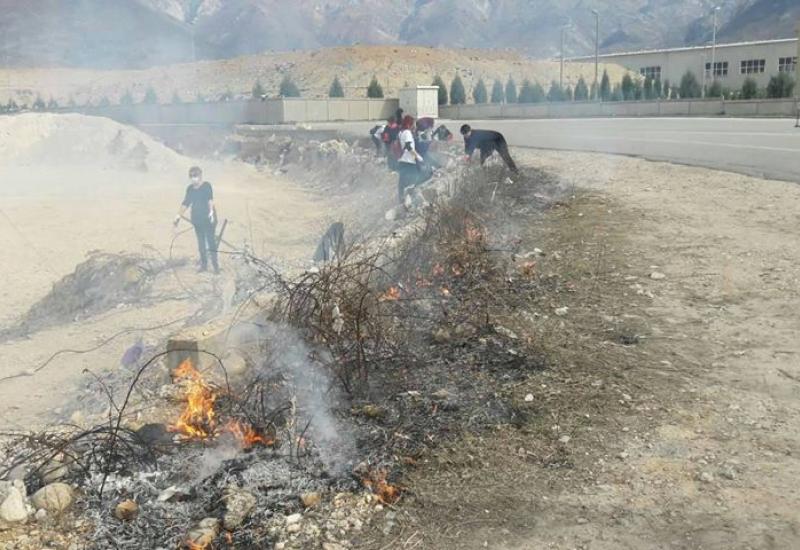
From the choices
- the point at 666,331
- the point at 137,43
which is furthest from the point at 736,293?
the point at 137,43

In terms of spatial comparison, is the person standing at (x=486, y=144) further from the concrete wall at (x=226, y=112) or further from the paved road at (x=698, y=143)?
the concrete wall at (x=226, y=112)

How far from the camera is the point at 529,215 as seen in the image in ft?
28.7

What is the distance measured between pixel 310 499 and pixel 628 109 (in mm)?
30807

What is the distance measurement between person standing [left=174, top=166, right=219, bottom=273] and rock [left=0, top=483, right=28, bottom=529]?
5.69m

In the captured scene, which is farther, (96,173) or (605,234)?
(96,173)

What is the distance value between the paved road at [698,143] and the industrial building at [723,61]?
108 feet

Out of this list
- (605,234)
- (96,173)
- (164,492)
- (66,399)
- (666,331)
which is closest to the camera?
(164,492)

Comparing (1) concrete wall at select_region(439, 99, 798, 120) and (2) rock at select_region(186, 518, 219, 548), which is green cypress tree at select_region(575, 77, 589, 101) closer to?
(1) concrete wall at select_region(439, 99, 798, 120)

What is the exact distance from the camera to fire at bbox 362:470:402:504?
321cm

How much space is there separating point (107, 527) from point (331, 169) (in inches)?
684

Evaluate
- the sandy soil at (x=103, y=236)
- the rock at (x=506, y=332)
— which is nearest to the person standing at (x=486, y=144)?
the sandy soil at (x=103, y=236)

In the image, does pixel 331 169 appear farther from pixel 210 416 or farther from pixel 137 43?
pixel 210 416

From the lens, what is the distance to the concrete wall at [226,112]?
33.2 metres

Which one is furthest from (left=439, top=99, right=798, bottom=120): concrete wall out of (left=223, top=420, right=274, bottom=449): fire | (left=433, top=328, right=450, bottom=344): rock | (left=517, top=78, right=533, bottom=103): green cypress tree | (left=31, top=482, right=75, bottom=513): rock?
(left=31, top=482, right=75, bottom=513): rock
